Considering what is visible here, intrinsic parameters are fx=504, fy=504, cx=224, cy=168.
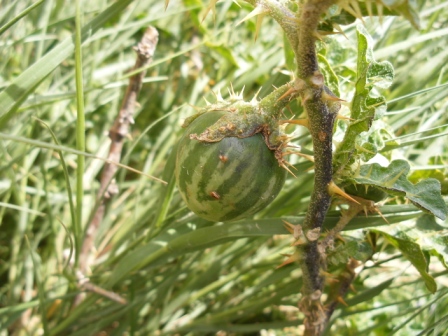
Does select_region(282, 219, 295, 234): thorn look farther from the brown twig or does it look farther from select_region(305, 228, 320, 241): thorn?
the brown twig

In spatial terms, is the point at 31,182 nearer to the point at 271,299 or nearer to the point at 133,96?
the point at 133,96

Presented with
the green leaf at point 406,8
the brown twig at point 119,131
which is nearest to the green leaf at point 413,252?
the green leaf at point 406,8

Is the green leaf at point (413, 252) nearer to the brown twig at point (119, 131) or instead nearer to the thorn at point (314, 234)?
the thorn at point (314, 234)

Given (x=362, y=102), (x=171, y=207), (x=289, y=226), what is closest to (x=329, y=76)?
(x=362, y=102)

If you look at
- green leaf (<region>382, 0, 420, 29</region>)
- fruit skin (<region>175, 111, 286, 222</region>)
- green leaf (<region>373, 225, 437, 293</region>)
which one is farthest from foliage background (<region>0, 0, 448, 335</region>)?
green leaf (<region>382, 0, 420, 29</region>)

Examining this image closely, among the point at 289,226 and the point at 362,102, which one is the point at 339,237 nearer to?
the point at 289,226

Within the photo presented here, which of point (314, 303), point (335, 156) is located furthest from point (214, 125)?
point (314, 303)
